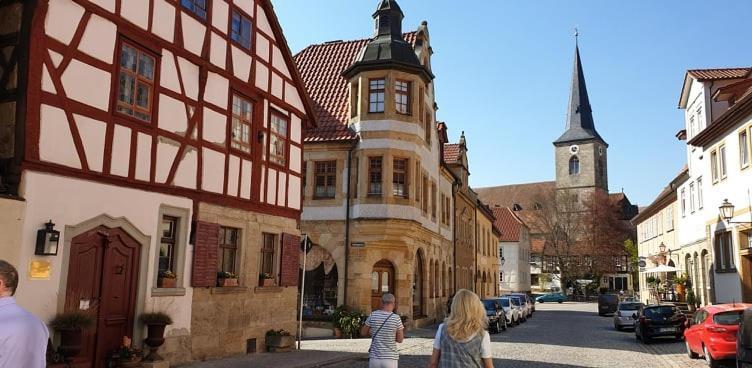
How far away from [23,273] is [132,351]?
107 inches

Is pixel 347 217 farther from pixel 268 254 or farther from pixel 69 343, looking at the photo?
pixel 69 343

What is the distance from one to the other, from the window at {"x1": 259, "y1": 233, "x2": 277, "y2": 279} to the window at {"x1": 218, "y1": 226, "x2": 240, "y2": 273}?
1.26 m

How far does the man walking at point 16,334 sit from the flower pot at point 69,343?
22.1ft

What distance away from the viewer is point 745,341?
1068cm

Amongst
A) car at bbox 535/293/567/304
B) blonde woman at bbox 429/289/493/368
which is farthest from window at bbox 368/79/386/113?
car at bbox 535/293/567/304

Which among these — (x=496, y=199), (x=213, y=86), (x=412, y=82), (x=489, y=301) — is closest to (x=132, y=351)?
(x=213, y=86)

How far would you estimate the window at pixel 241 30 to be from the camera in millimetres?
16203

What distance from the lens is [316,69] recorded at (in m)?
29.4

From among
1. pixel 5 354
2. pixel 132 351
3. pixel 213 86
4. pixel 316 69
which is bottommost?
pixel 132 351

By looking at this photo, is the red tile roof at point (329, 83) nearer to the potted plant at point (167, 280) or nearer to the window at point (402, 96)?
the window at point (402, 96)

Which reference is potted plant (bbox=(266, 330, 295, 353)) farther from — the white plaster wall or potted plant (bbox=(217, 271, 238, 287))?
the white plaster wall

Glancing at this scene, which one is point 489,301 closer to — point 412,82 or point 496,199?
point 412,82

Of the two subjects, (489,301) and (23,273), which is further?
(489,301)

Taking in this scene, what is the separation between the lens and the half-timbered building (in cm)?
1041
